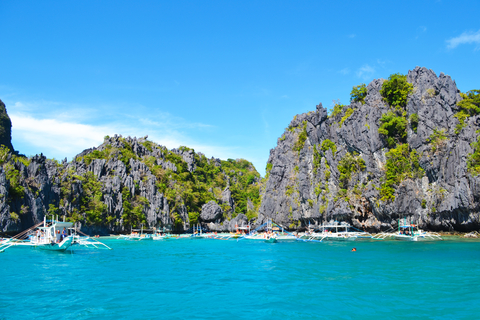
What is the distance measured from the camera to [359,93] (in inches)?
2825

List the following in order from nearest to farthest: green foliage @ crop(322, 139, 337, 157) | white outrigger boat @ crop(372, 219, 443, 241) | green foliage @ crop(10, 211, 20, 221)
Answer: white outrigger boat @ crop(372, 219, 443, 241)
green foliage @ crop(10, 211, 20, 221)
green foliage @ crop(322, 139, 337, 157)

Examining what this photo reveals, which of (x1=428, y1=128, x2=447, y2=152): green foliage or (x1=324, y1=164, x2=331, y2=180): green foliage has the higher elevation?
(x1=428, y1=128, x2=447, y2=152): green foliage

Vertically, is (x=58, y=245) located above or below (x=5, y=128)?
below

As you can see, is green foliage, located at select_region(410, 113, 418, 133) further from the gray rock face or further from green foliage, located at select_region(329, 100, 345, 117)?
the gray rock face

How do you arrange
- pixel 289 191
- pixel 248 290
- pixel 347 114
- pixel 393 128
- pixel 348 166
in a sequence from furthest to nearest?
pixel 289 191 < pixel 347 114 < pixel 348 166 < pixel 393 128 < pixel 248 290

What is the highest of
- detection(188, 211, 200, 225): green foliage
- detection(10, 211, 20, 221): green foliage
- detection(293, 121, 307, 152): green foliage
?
detection(293, 121, 307, 152): green foliage

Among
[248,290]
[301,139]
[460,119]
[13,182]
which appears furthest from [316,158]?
[248,290]

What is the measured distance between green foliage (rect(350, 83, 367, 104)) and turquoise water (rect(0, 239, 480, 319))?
51613 millimetres

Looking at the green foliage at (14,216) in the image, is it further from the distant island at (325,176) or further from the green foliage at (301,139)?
the green foliage at (301,139)

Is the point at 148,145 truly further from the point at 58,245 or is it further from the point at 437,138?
the point at 437,138

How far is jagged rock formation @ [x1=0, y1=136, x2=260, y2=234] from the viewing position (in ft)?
198

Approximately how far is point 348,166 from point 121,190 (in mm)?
55945

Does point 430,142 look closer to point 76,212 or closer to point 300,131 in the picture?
point 300,131

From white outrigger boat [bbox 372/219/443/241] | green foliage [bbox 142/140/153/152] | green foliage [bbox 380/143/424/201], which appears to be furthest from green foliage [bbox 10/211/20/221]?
green foliage [bbox 380/143/424/201]
